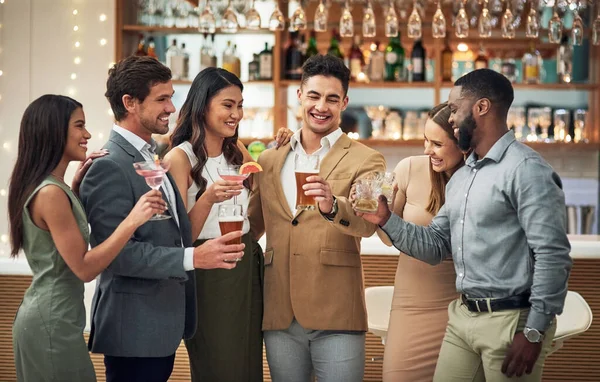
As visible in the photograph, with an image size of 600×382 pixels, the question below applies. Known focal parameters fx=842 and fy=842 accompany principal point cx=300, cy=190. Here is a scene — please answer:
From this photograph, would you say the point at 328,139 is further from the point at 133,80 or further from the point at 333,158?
the point at 133,80

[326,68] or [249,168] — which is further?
[326,68]

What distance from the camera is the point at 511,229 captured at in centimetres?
264

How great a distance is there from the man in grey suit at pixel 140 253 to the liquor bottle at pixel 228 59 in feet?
11.4

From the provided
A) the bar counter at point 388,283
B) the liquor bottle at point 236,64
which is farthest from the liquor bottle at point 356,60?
the bar counter at point 388,283

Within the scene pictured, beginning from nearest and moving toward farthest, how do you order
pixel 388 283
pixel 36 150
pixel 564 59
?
pixel 36 150, pixel 388 283, pixel 564 59

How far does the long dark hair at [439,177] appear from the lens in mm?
3170

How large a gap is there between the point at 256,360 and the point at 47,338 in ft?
2.84

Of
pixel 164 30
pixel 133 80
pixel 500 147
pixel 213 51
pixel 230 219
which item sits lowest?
pixel 230 219

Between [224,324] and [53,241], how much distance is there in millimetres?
767

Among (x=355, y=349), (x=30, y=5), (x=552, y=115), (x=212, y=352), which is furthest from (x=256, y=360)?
(x=552, y=115)

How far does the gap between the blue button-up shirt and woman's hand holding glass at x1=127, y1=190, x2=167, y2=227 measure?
1.00 m

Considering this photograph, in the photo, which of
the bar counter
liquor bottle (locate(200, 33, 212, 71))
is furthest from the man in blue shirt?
liquor bottle (locate(200, 33, 212, 71))

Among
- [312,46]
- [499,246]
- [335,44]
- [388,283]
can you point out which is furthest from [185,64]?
[499,246]

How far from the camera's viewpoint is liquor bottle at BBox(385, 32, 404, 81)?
6.47 m
